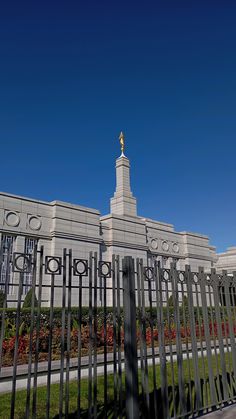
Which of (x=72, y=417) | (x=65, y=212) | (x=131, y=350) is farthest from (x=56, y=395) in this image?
(x=65, y=212)

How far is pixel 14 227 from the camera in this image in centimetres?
1772

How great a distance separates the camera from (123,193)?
2631cm

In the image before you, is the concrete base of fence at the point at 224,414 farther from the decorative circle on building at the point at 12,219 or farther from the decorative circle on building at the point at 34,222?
the decorative circle on building at the point at 34,222

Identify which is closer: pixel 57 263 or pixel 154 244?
pixel 57 263

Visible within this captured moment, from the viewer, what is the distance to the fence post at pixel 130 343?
12.1 ft

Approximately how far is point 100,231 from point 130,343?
59.6ft

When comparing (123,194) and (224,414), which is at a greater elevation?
(123,194)

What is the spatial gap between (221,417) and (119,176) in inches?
934

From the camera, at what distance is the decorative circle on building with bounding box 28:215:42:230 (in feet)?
60.5

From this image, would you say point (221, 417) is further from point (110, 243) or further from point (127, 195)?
point (127, 195)

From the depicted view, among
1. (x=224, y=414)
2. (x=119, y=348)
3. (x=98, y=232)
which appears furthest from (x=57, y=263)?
(x=98, y=232)

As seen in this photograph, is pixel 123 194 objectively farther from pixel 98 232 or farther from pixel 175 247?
pixel 175 247

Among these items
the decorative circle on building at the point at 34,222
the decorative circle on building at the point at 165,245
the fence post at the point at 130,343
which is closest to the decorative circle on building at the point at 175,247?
the decorative circle on building at the point at 165,245

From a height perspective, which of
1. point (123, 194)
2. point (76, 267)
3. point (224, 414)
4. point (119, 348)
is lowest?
point (224, 414)
